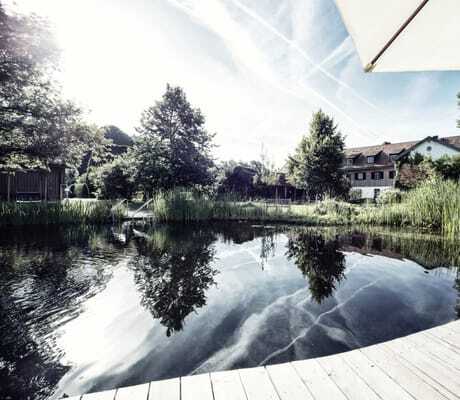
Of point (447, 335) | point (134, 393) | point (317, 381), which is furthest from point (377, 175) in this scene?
point (134, 393)

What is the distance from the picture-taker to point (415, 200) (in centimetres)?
853

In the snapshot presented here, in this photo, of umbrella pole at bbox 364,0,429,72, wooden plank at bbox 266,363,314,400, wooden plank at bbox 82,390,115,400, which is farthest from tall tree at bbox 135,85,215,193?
wooden plank at bbox 266,363,314,400

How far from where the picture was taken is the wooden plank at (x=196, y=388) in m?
1.19

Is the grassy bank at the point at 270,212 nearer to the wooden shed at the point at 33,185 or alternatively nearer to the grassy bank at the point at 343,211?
the grassy bank at the point at 343,211

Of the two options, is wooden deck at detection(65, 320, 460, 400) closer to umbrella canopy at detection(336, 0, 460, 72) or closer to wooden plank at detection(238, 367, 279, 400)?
wooden plank at detection(238, 367, 279, 400)

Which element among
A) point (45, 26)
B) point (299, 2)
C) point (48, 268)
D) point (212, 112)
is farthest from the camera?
point (212, 112)

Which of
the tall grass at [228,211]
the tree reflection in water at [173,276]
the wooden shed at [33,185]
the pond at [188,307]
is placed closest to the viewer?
the pond at [188,307]

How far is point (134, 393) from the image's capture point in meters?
1.21

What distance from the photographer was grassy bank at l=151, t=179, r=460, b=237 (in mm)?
7361

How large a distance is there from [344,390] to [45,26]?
12286mm

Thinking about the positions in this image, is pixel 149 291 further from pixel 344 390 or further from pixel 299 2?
pixel 299 2

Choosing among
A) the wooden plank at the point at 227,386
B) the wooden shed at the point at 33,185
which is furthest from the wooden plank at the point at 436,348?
the wooden shed at the point at 33,185

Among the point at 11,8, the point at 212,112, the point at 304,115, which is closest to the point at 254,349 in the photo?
the point at 11,8

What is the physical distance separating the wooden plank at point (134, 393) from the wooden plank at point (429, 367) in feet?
5.32
